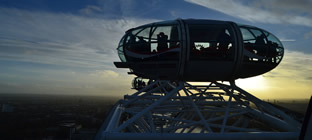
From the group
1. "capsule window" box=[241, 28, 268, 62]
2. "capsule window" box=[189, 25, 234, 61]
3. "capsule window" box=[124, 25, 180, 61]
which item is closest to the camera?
"capsule window" box=[189, 25, 234, 61]

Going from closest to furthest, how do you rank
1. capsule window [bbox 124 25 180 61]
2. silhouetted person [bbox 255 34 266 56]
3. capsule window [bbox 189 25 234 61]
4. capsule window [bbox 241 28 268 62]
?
capsule window [bbox 189 25 234 61], capsule window [bbox 124 25 180 61], capsule window [bbox 241 28 268 62], silhouetted person [bbox 255 34 266 56]

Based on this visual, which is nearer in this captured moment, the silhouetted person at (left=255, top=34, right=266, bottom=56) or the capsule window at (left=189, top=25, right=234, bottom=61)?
the capsule window at (left=189, top=25, right=234, bottom=61)

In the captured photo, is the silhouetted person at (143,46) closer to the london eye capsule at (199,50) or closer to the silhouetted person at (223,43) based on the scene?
the london eye capsule at (199,50)

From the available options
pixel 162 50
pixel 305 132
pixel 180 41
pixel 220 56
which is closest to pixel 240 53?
pixel 220 56

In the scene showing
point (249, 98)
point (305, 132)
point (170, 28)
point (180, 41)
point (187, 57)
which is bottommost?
point (305, 132)

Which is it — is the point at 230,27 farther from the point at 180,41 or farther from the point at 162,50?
the point at 162,50

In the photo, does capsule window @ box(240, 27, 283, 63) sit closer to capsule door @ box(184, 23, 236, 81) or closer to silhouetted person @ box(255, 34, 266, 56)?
silhouetted person @ box(255, 34, 266, 56)

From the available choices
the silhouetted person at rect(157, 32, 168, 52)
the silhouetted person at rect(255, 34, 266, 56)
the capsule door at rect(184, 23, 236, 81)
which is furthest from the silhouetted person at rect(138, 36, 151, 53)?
the silhouetted person at rect(255, 34, 266, 56)

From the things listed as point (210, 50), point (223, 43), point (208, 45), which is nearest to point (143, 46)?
point (208, 45)
